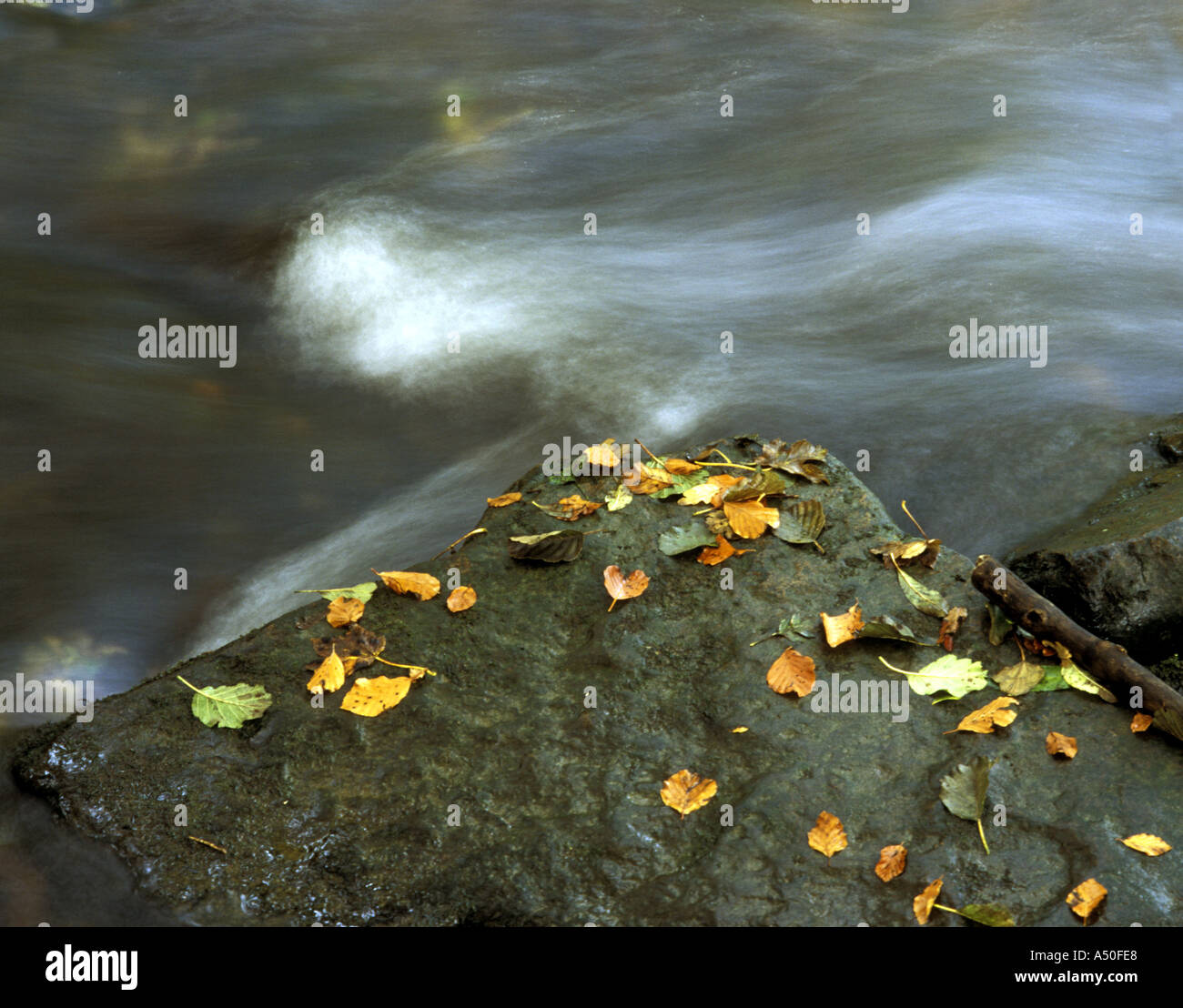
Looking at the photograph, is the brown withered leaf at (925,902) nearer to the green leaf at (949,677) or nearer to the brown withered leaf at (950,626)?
the green leaf at (949,677)

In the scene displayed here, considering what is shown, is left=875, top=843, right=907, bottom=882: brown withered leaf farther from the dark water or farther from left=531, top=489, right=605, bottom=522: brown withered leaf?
the dark water

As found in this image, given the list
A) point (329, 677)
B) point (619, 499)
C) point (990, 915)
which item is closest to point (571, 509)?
point (619, 499)

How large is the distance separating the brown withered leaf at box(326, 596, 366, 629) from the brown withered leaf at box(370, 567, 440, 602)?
11 cm

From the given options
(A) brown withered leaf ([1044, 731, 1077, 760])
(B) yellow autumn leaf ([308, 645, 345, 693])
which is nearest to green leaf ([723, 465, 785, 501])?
(A) brown withered leaf ([1044, 731, 1077, 760])

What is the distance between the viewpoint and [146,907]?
7.82 ft

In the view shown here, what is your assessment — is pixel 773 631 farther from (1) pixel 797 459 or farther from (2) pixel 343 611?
(2) pixel 343 611

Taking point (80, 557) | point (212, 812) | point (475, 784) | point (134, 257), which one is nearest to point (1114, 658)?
point (475, 784)

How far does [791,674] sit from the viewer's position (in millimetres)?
2938

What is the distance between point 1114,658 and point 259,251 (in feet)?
16.3

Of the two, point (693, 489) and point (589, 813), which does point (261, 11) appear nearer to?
point (693, 489)

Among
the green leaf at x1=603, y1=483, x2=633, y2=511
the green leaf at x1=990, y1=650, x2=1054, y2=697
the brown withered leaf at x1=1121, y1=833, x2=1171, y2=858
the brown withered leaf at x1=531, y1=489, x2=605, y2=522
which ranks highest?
the green leaf at x1=603, y1=483, x2=633, y2=511

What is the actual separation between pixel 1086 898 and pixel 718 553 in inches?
57.4

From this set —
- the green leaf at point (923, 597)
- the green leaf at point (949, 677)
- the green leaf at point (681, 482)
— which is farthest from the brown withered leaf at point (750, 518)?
the green leaf at point (949, 677)

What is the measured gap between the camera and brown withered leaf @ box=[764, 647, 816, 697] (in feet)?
9.55
